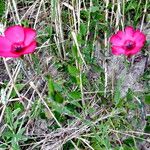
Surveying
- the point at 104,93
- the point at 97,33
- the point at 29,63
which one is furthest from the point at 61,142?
the point at 97,33

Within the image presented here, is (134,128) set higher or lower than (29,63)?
lower

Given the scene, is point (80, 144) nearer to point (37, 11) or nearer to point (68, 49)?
point (68, 49)

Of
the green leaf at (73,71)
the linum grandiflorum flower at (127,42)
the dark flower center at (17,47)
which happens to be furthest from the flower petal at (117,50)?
→ the dark flower center at (17,47)

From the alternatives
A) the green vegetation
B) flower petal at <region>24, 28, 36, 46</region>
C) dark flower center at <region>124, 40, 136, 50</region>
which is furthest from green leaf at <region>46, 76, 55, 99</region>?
dark flower center at <region>124, 40, 136, 50</region>

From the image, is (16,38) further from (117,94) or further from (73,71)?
(117,94)

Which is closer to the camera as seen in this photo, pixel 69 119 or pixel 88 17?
pixel 69 119

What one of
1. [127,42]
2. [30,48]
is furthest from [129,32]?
[30,48]
